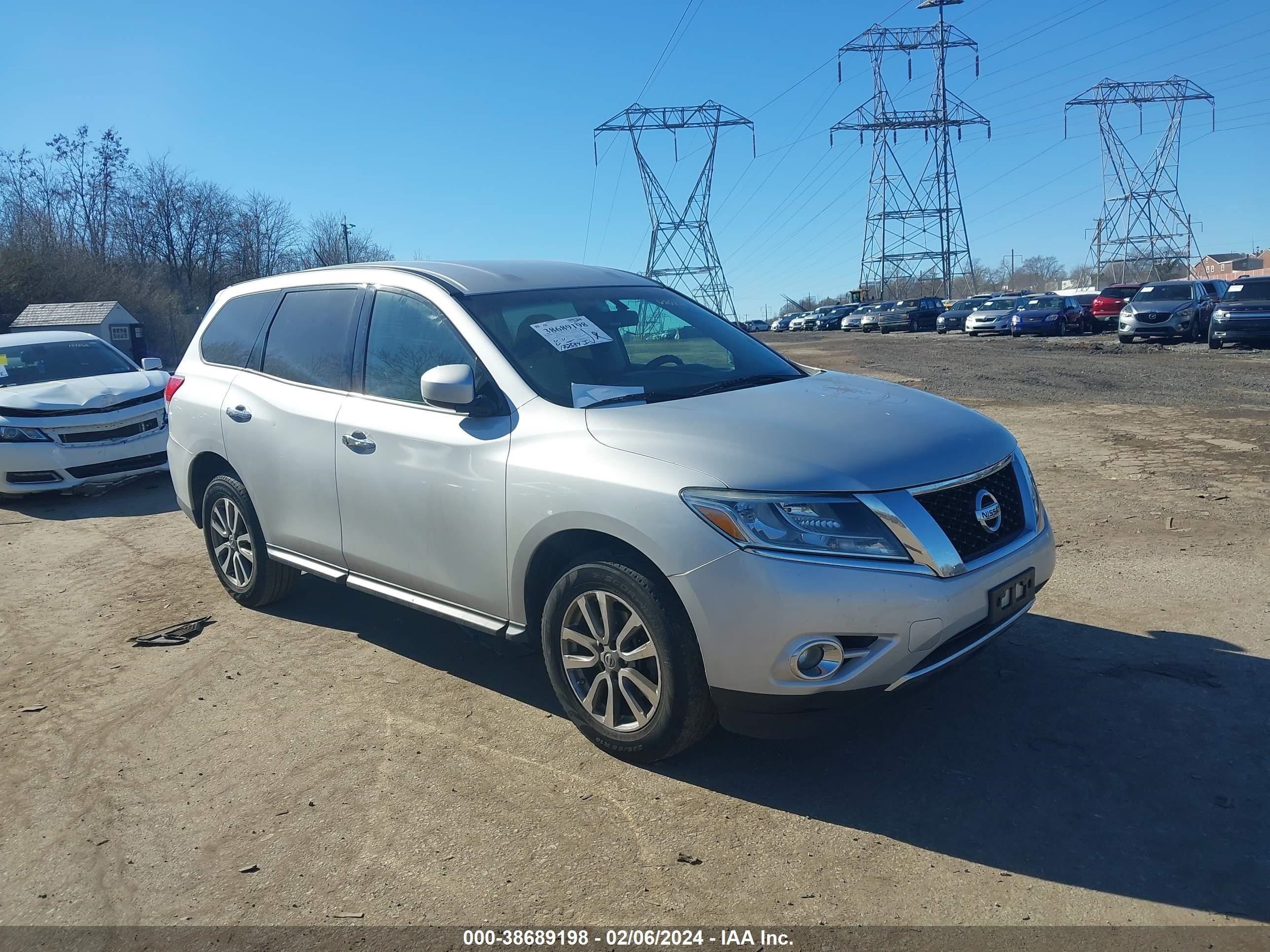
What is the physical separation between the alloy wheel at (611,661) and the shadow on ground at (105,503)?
22.4 feet

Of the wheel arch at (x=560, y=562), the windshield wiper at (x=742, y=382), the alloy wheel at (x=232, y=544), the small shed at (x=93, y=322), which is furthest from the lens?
the small shed at (x=93, y=322)

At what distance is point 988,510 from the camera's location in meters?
3.59

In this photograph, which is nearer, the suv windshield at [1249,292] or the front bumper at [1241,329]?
the front bumper at [1241,329]

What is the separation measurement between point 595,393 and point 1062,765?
2.25 m

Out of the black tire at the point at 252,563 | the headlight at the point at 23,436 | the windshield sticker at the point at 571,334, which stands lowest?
the black tire at the point at 252,563

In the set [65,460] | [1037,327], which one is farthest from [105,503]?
[1037,327]

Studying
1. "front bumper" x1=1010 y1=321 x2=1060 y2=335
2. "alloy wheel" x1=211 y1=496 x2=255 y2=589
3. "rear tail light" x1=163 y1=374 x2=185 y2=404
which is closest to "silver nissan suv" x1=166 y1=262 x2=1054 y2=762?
"alloy wheel" x1=211 y1=496 x2=255 y2=589

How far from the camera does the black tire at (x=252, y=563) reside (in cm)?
548

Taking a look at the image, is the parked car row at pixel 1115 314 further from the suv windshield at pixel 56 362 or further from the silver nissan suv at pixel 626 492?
the suv windshield at pixel 56 362

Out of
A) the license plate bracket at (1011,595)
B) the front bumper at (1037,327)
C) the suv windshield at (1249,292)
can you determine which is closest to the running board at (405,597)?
the license plate bracket at (1011,595)

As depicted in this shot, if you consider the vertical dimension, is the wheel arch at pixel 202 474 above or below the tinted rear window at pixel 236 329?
below

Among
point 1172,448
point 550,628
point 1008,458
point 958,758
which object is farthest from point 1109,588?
point 1172,448

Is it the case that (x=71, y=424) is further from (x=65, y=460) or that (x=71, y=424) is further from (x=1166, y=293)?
(x=1166, y=293)

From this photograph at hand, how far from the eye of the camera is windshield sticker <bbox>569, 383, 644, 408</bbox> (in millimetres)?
3943
